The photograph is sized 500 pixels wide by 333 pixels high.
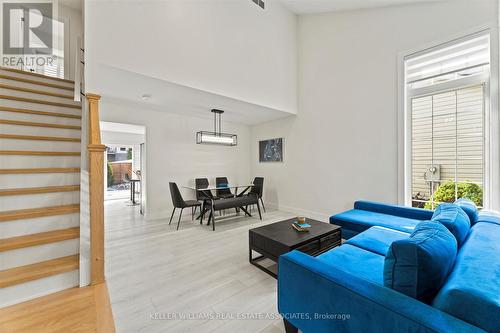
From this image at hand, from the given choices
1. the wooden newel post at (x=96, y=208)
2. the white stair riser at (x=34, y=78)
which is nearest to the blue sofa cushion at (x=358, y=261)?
the wooden newel post at (x=96, y=208)

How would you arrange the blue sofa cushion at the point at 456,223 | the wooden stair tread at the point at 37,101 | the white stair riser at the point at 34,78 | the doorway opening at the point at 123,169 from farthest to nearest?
the doorway opening at the point at 123,169 → the white stair riser at the point at 34,78 → the wooden stair tread at the point at 37,101 → the blue sofa cushion at the point at 456,223

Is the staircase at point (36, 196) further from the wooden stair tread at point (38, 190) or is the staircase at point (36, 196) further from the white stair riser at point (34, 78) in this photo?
the white stair riser at point (34, 78)

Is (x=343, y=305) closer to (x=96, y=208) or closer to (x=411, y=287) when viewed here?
(x=411, y=287)

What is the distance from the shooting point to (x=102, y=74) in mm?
2857

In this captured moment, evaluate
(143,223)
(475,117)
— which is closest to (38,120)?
(143,223)

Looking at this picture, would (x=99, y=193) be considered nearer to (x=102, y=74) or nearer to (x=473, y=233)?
(x=102, y=74)

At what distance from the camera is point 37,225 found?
81.3 inches

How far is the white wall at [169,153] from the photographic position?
179 inches

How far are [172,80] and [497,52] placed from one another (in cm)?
437

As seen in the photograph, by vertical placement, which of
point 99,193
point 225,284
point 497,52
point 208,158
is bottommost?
point 225,284

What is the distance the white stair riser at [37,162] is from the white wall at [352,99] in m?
4.23

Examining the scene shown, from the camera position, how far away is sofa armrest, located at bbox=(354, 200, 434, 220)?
263cm

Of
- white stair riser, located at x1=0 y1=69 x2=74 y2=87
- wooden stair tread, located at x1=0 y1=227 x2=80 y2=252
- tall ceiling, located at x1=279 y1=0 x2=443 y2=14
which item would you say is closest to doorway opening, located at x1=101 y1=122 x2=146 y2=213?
white stair riser, located at x1=0 y1=69 x2=74 y2=87

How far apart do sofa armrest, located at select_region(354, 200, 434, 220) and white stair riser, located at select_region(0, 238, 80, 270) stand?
381 cm
